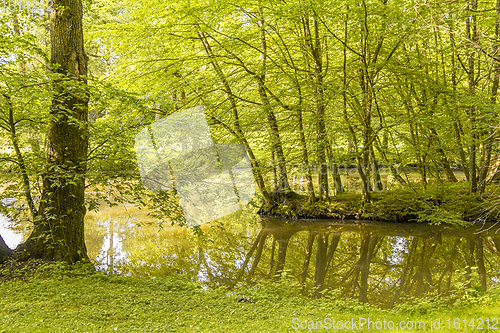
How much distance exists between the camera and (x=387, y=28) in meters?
8.91

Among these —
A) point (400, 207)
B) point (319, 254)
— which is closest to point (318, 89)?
point (319, 254)

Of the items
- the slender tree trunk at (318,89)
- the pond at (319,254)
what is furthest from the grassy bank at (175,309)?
the slender tree trunk at (318,89)

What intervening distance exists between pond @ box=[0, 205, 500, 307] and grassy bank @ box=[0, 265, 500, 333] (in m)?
0.99

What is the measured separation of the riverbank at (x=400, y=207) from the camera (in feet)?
34.0

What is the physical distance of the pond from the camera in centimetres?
649

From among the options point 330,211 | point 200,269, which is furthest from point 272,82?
point 200,269

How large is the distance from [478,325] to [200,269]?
17.8 feet

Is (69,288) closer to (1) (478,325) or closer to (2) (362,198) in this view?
(1) (478,325)

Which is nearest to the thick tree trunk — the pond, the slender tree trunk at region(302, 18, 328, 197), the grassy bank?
the grassy bank

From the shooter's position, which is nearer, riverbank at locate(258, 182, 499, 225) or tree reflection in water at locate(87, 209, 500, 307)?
tree reflection in water at locate(87, 209, 500, 307)

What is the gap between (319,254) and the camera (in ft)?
28.7

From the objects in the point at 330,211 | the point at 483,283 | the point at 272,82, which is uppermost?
the point at 272,82
